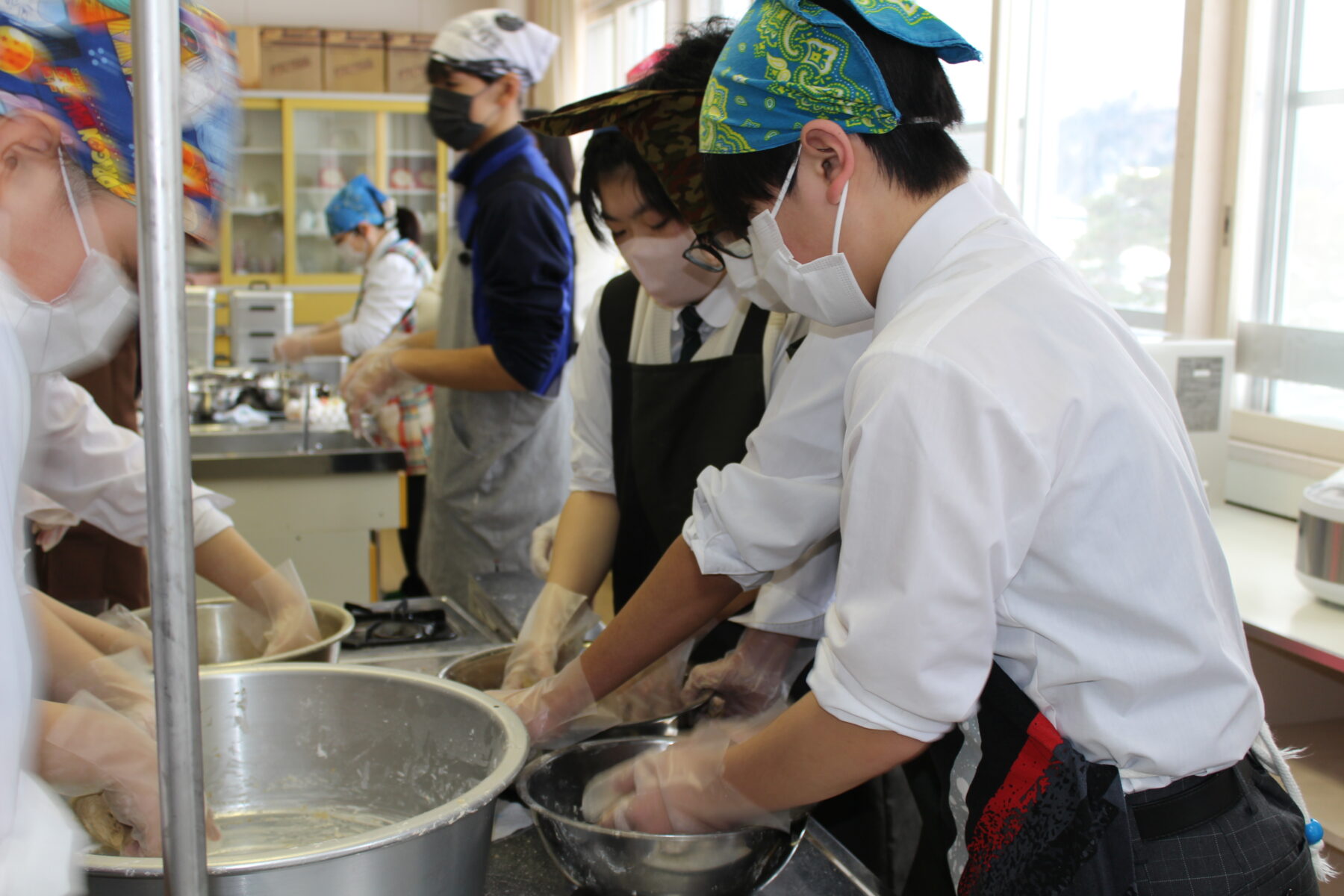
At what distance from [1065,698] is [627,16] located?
4.99 meters

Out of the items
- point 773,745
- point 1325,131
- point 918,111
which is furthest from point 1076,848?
point 1325,131

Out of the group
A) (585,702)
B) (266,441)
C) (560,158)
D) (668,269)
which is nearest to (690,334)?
(668,269)

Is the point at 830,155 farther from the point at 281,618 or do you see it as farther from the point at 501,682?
the point at 281,618

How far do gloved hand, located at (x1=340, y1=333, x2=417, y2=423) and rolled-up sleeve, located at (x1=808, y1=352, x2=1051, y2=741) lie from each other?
202 cm

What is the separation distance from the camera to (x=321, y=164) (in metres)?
6.62

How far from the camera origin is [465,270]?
277 centimetres

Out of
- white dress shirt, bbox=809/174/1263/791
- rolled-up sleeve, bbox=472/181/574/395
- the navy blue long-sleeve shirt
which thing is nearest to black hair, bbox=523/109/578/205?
the navy blue long-sleeve shirt

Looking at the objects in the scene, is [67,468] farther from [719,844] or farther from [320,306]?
[320,306]

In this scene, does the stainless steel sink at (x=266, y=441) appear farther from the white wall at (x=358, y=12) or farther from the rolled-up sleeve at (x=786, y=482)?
the white wall at (x=358, y=12)

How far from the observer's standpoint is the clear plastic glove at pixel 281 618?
4.42 ft

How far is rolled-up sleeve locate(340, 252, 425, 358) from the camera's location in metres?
3.69

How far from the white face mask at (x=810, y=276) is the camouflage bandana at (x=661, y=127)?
0.28m

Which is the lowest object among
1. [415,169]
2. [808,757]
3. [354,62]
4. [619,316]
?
[808,757]

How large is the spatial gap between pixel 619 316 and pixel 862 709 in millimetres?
956
